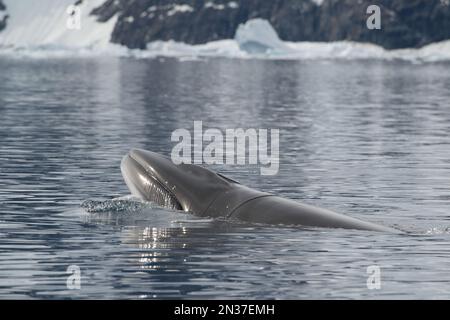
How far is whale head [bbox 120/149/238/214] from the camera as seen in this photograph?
89.4 feet

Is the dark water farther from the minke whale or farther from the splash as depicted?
the minke whale

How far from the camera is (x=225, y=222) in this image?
2633 cm

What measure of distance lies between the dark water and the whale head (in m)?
0.39

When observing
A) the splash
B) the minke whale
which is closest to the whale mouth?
the minke whale

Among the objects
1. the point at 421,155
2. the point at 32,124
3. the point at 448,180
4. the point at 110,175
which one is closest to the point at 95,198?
the point at 110,175

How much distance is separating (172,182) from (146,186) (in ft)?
3.08

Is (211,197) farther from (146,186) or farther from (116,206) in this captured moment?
(116,206)

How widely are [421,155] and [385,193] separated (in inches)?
458

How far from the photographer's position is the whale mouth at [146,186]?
27641 mm

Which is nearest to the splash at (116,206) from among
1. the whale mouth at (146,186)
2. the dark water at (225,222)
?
the dark water at (225,222)

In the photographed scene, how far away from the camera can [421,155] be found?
148ft

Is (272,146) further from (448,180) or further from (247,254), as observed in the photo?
(247,254)

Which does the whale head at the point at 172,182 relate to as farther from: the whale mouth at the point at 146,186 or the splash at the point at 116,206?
the splash at the point at 116,206
